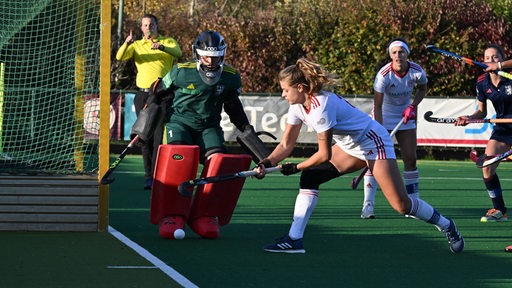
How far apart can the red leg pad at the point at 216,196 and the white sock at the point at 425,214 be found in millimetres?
1502

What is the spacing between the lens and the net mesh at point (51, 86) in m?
10.5

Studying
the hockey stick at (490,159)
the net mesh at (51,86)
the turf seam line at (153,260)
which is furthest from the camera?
the net mesh at (51,86)

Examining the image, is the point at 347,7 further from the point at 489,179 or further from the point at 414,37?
the point at 489,179

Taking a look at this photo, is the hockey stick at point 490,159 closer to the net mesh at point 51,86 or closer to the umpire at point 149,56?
the net mesh at point 51,86

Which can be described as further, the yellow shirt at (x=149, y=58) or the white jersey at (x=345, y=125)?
the yellow shirt at (x=149, y=58)

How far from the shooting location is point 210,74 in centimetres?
945

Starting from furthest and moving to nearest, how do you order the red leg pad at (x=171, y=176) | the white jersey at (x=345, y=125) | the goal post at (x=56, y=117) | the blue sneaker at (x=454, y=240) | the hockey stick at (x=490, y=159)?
the hockey stick at (x=490, y=159) → the goal post at (x=56, y=117) → the red leg pad at (x=171, y=176) → the blue sneaker at (x=454, y=240) → the white jersey at (x=345, y=125)

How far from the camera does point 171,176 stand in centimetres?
930

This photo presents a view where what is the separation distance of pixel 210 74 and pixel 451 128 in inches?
512

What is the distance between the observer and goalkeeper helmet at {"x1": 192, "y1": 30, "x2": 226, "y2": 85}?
9367 millimetres

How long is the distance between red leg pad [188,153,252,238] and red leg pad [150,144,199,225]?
13 centimetres

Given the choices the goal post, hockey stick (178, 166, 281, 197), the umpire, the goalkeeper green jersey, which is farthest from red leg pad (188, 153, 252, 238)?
the umpire

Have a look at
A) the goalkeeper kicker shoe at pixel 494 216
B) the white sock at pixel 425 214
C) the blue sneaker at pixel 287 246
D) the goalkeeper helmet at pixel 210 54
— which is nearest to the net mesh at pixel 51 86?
the goalkeeper helmet at pixel 210 54

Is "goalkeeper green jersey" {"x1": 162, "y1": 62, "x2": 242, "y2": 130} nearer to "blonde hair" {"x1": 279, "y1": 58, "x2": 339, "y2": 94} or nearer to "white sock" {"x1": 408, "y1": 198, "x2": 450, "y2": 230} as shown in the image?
"blonde hair" {"x1": 279, "y1": 58, "x2": 339, "y2": 94}
